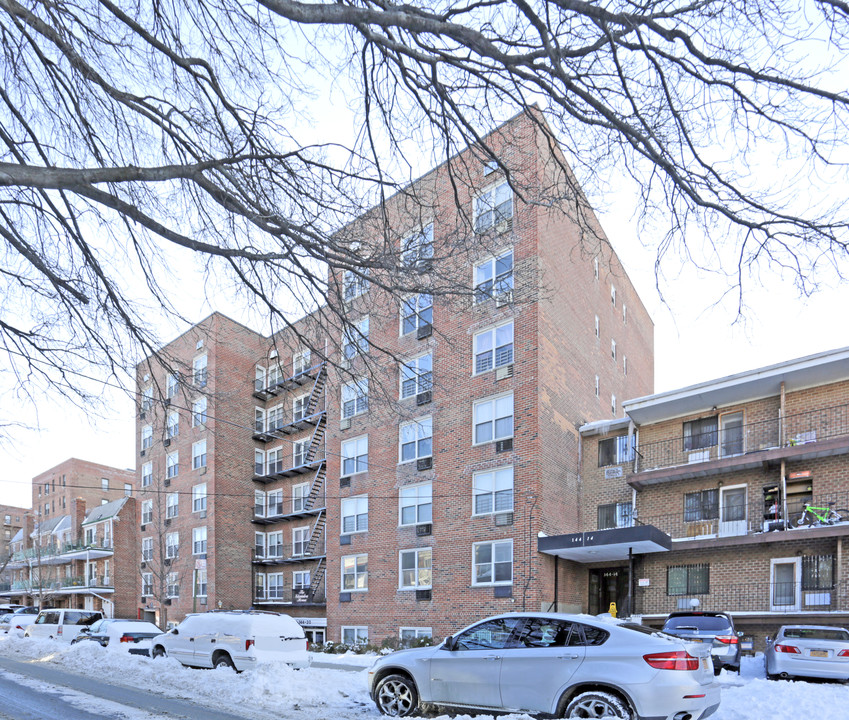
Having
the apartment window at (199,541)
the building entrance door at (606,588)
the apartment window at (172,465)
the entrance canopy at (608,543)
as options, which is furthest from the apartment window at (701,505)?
the apartment window at (172,465)

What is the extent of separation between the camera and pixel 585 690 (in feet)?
27.0

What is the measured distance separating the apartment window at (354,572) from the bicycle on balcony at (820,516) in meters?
15.4

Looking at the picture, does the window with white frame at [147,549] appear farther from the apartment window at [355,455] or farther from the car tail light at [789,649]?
the car tail light at [789,649]

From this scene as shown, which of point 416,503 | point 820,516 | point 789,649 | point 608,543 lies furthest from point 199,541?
point 789,649

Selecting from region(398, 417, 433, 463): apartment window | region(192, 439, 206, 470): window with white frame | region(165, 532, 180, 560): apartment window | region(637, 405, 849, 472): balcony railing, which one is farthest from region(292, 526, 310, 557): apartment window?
region(637, 405, 849, 472): balcony railing

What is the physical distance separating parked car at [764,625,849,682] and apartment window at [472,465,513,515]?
9986 millimetres

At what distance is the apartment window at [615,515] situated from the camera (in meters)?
24.5

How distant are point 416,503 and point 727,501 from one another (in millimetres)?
10540

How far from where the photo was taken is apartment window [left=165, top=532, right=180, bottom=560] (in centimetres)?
3886

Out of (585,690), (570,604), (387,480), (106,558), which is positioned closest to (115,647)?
(387,480)

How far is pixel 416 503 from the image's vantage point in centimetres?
2627

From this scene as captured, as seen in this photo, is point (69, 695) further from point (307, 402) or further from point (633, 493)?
point (307, 402)

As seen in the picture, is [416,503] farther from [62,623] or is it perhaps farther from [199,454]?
[199,454]

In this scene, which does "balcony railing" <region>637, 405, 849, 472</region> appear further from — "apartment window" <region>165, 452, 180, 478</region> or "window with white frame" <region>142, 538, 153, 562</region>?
"window with white frame" <region>142, 538, 153, 562</region>
